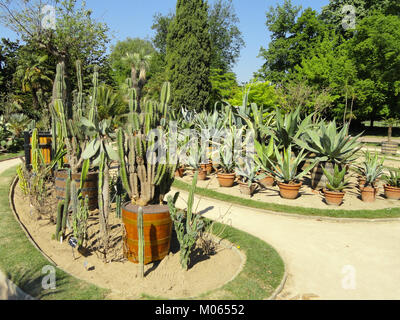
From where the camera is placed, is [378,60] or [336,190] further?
[378,60]

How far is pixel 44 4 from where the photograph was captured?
65.8 ft

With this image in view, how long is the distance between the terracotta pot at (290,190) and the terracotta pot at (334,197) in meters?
0.78

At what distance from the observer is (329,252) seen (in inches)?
189

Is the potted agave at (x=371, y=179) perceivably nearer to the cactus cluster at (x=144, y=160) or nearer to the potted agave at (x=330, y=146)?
the potted agave at (x=330, y=146)

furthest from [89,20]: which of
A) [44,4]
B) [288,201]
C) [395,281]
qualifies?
[395,281]

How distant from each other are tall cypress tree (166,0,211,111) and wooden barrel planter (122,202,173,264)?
19.2 meters

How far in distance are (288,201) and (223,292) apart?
16.1 ft

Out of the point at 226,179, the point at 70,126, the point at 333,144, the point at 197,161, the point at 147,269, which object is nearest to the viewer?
the point at 147,269

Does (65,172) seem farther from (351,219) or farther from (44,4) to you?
(44,4)

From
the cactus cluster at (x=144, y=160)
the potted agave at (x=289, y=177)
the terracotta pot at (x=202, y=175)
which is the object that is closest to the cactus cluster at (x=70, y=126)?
the cactus cluster at (x=144, y=160)

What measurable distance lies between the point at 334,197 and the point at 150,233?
544 cm

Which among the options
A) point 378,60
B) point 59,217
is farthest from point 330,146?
point 378,60

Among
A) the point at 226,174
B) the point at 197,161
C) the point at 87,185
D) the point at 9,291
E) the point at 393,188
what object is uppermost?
the point at 197,161

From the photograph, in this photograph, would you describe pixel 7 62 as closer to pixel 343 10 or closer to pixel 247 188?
Answer: pixel 247 188
